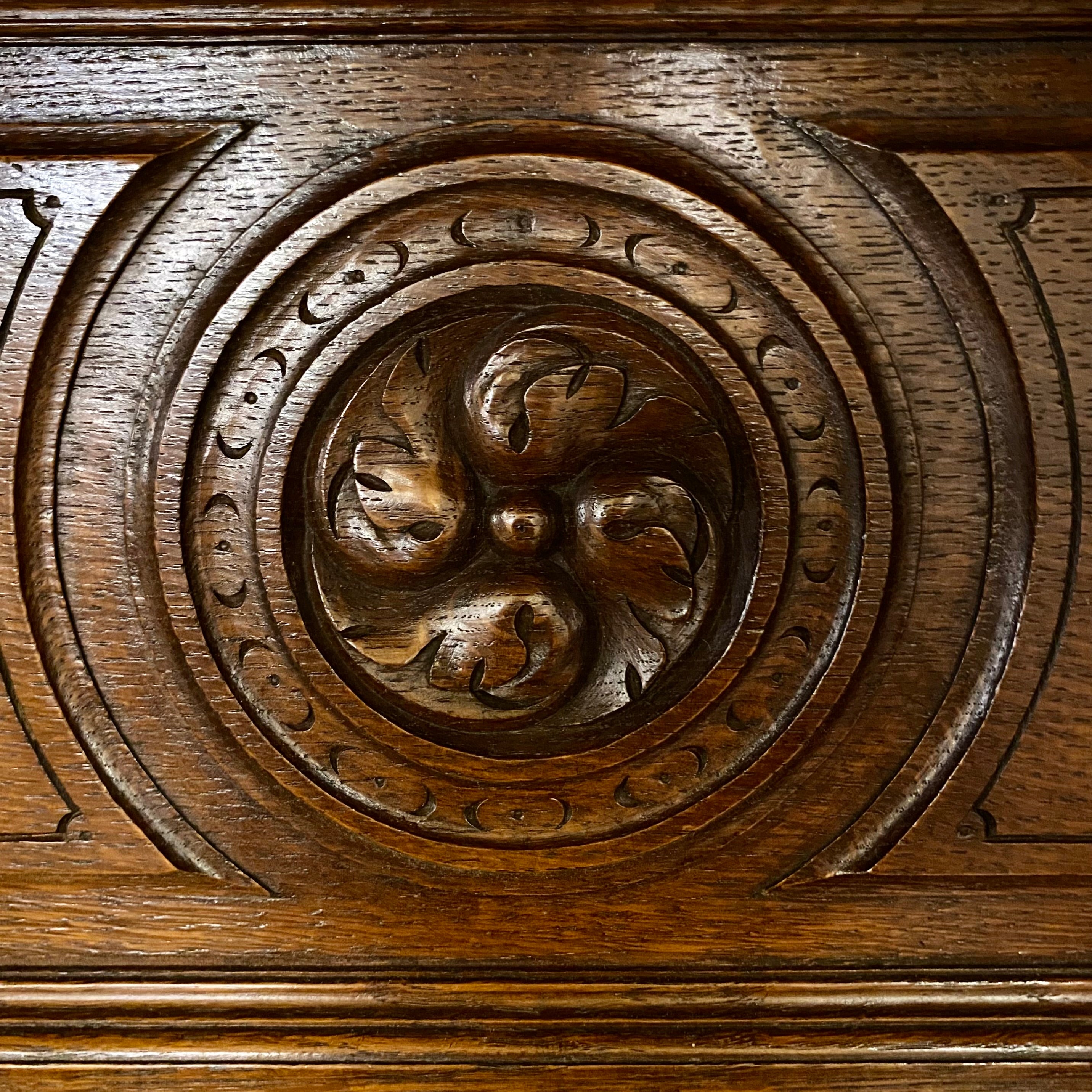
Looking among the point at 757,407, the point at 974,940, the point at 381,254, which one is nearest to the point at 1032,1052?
the point at 974,940

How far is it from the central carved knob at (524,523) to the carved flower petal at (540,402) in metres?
0.01

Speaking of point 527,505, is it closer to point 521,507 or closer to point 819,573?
point 521,507

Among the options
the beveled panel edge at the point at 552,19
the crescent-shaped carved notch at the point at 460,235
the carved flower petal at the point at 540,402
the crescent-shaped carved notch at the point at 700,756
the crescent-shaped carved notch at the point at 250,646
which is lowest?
the crescent-shaped carved notch at the point at 700,756

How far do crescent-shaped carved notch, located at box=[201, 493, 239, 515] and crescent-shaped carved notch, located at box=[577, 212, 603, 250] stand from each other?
0.18 m

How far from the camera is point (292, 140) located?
439 mm

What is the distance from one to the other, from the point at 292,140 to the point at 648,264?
15 centimetres

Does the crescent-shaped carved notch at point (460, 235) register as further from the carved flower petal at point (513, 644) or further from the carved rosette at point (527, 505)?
the carved flower petal at point (513, 644)

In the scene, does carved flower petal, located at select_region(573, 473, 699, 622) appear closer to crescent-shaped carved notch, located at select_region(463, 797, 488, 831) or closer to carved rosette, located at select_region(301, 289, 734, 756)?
carved rosette, located at select_region(301, 289, 734, 756)

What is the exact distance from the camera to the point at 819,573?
17.5 inches

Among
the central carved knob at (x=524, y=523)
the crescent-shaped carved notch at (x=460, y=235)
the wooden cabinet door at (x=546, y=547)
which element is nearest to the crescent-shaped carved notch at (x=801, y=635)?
the wooden cabinet door at (x=546, y=547)

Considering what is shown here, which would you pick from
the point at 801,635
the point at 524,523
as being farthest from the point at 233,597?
the point at 801,635

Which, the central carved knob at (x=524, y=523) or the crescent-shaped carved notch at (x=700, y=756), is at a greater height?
the central carved knob at (x=524, y=523)

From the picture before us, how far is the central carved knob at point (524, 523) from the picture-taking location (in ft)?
1.46

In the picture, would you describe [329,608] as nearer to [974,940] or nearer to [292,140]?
[292,140]
